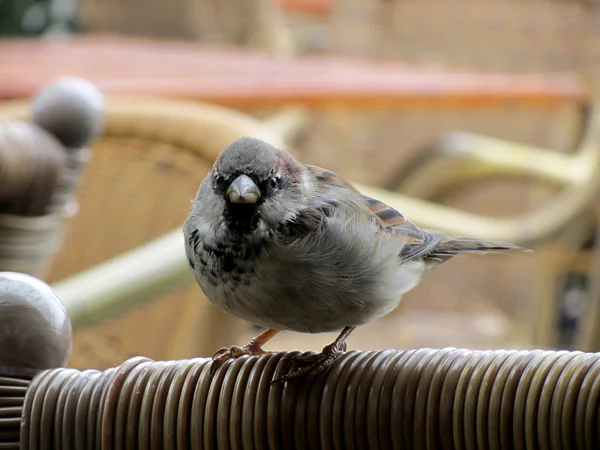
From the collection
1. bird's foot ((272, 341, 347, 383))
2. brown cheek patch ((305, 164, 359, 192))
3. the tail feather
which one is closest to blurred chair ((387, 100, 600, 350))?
the tail feather

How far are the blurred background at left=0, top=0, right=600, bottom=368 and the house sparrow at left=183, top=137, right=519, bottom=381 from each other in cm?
31

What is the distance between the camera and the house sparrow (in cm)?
98

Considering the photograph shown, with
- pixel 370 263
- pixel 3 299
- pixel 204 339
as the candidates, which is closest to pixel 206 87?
pixel 204 339

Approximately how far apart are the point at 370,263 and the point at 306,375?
32cm

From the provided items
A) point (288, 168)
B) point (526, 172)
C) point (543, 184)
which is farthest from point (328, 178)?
point (543, 184)

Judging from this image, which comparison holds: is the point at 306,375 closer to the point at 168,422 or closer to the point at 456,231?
the point at 168,422

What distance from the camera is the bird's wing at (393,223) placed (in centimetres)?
112

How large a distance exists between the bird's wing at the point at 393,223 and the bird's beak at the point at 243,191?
4.5 inches

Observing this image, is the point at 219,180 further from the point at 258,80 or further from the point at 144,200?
the point at 258,80

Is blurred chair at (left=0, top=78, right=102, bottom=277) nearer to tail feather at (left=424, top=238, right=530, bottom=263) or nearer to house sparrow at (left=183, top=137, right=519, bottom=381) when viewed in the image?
house sparrow at (left=183, top=137, right=519, bottom=381)

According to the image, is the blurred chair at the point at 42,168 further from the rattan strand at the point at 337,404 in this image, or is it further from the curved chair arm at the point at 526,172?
the curved chair arm at the point at 526,172

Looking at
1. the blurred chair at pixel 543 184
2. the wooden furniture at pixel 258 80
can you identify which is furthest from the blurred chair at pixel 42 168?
the blurred chair at pixel 543 184

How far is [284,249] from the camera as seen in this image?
3.20ft

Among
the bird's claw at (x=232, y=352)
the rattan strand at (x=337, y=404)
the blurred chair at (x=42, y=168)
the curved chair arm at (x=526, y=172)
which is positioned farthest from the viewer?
the curved chair arm at (x=526, y=172)
